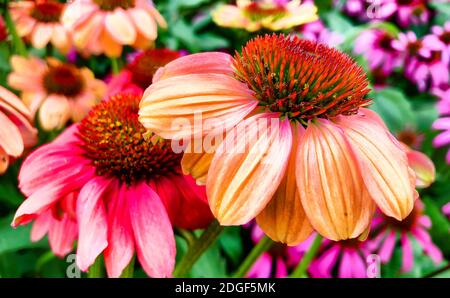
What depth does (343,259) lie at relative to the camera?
0.64m

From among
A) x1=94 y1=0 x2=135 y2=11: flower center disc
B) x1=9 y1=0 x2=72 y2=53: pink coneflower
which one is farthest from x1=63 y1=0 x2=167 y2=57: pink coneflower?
x1=9 y1=0 x2=72 y2=53: pink coneflower

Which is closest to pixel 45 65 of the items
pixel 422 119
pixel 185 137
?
pixel 185 137

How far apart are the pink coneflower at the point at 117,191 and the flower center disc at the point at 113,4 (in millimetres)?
152

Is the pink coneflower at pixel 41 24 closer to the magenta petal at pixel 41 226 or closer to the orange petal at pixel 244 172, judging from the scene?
the magenta petal at pixel 41 226

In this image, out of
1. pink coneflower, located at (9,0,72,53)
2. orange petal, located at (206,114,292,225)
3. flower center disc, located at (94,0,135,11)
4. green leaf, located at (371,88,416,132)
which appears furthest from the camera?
green leaf, located at (371,88,416,132)

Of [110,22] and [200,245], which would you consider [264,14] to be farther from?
[200,245]

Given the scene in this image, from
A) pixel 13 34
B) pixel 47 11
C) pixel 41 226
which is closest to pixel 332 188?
pixel 41 226

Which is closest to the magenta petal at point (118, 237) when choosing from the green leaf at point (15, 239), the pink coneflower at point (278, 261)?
the green leaf at point (15, 239)

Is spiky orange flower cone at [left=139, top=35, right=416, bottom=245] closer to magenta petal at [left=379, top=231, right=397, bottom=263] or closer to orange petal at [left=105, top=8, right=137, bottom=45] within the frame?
orange petal at [left=105, top=8, right=137, bottom=45]

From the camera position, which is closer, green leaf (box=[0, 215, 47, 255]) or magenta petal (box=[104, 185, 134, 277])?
magenta petal (box=[104, 185, 134, 277])

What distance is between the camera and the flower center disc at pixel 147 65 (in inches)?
18.4

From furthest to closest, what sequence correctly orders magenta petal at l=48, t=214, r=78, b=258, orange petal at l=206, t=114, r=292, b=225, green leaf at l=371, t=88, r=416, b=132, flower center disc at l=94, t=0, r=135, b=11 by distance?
green leaf at l=371, t=88, r=416, b=132 < flower center disc at l=94, t=0, r=135, b=11 < magenta petal at l=48, t=214, r=78, b=258 < orange petal at l=206, t=114, r=292, b=225

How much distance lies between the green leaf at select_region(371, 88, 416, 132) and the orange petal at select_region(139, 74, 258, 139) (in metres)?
0.45

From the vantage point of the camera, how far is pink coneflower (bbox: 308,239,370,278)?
0.62 metres
